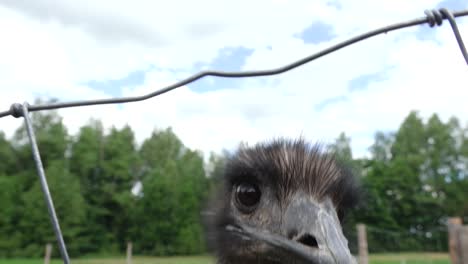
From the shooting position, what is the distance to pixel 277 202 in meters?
1.99

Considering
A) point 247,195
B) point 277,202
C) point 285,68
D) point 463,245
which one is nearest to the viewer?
point 285,68

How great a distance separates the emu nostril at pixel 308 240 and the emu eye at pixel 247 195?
14.2 inches

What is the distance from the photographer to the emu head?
1775 mm

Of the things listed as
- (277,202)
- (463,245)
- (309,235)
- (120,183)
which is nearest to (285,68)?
(309,235)

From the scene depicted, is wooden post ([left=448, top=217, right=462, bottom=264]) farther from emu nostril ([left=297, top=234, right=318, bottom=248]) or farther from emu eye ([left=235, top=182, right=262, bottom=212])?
emu nostril ([left=297, top=234, right=318, bottom=248])

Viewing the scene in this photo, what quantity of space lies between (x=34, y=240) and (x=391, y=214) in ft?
20.7

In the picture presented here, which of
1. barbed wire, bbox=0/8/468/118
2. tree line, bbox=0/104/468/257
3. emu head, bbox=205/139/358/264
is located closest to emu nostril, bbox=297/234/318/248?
emu head, bbox=205/139/358/264

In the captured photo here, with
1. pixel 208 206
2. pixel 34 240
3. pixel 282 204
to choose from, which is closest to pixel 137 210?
pixel 208 206

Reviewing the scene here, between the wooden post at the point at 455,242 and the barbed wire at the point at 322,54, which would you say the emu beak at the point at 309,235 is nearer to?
the barbed wire at the point at 322,54

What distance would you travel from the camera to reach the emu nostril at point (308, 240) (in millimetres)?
1652

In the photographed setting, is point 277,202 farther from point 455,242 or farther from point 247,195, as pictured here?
point 455,242

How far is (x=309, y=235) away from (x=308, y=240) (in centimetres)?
1

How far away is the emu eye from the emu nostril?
36cm

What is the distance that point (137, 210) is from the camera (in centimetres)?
425
